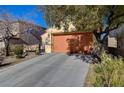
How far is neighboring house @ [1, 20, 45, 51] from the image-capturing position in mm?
31359

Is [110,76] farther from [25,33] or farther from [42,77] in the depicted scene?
[25,33]

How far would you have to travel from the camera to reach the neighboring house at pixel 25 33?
1235 inches

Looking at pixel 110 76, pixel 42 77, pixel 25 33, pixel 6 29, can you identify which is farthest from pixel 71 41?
pixel 110 76

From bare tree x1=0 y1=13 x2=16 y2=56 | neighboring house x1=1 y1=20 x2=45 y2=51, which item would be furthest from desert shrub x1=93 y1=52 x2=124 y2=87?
neighboring house x1=1 y1=20 x2=45 y2=51

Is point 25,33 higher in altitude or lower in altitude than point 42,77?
higher

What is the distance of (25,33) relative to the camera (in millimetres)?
36250

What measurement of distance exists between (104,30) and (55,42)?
453 inches

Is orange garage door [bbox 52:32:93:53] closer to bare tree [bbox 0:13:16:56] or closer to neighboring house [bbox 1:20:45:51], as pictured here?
neighboring house [bbox 1:20:45:51]

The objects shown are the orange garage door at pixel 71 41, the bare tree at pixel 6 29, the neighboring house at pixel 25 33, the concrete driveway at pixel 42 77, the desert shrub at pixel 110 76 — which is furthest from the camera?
the neighboring house at pixel 25 33

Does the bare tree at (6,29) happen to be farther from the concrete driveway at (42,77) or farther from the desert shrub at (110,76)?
the desert shrub at (110,76)

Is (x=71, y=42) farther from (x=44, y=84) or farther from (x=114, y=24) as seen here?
(x=44, y=84)

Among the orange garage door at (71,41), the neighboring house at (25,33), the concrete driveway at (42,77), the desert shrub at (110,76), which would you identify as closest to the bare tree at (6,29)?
the neighboring house at (25,33)

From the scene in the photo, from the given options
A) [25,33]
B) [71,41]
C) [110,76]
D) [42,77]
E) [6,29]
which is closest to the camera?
[110,76]

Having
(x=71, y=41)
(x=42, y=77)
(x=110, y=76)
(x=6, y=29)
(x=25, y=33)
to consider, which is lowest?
(x=42, y=77)
